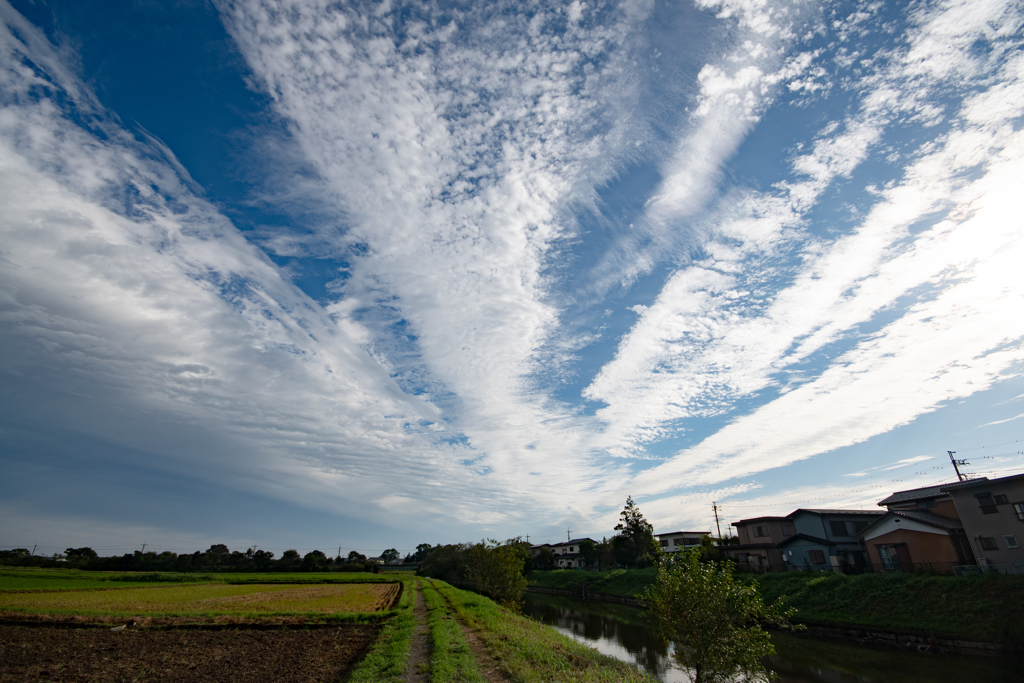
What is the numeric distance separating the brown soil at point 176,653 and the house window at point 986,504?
1787 inches

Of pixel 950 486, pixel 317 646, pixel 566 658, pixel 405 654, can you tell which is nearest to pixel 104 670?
pixel 317 646

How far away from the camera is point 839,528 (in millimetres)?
49719

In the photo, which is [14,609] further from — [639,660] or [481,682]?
[639,660]

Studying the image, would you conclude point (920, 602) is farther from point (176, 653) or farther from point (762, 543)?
point (176, 653)

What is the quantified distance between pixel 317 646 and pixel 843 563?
50.4 m

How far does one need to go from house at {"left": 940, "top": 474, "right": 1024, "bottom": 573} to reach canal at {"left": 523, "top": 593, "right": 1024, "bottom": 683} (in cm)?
1133

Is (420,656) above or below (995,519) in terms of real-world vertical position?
below

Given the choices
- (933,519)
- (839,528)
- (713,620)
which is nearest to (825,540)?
(839,528)

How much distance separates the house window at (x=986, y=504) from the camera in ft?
107

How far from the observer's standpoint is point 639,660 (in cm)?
2900

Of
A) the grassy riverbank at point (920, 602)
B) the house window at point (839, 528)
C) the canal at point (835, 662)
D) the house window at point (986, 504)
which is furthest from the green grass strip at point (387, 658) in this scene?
the house window at point (839, 528)

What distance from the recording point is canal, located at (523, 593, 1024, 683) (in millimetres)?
22156

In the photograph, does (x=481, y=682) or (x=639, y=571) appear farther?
(x=639, y=571)

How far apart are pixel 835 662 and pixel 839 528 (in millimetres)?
29994
